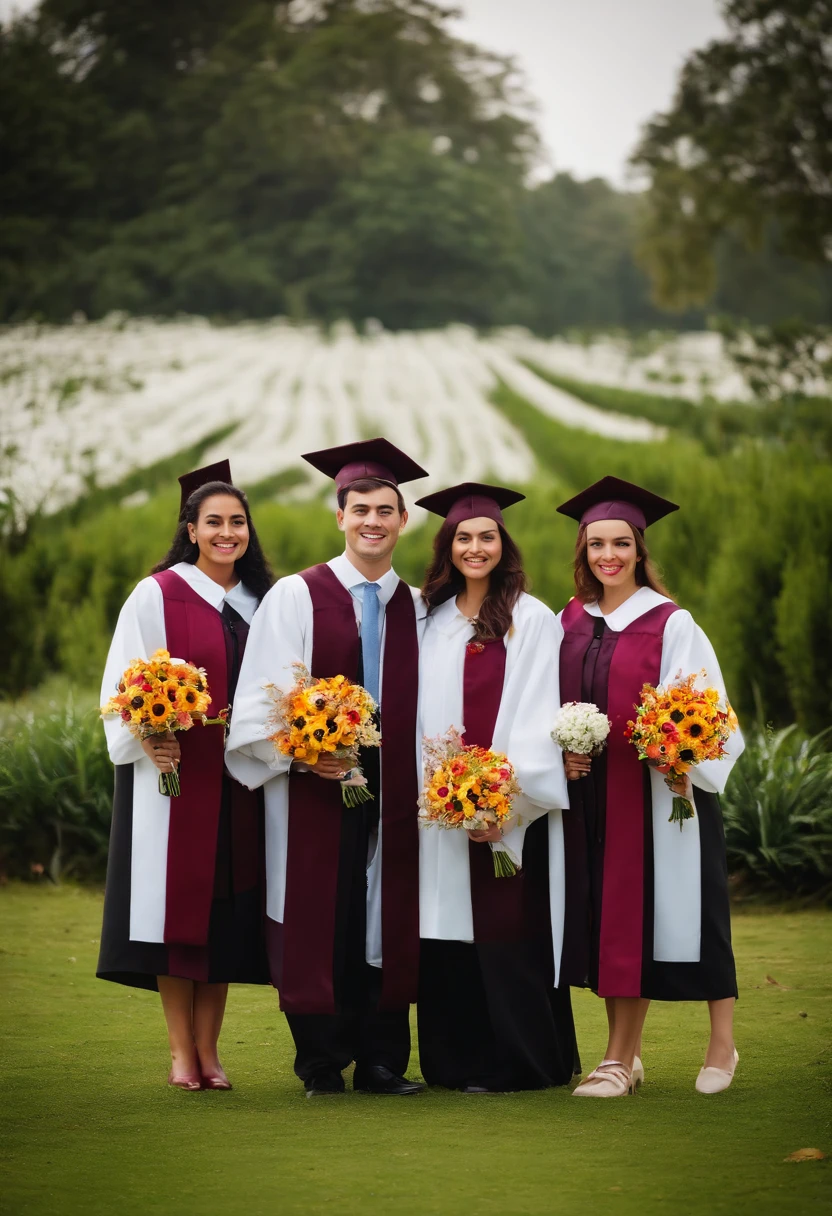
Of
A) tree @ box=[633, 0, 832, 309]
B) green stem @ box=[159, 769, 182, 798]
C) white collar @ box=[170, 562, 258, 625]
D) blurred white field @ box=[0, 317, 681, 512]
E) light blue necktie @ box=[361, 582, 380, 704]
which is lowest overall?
green stem @ box=[159, 769, 182, 798]

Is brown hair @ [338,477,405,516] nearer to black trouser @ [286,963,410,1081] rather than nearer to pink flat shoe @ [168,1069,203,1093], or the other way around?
black trouser @ [286,963,410,1081]

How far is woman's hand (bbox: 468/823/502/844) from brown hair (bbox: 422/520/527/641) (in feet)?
2.26

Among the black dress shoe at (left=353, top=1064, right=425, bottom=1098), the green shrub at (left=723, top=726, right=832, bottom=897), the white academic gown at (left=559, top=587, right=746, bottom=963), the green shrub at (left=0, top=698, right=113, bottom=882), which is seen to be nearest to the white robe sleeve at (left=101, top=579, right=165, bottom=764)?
the black dress shoe at (left=353, top=1064, right=425, bottom=1098)

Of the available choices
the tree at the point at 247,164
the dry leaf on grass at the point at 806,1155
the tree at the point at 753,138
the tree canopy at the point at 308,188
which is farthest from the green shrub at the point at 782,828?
the tree at the point at 247,164

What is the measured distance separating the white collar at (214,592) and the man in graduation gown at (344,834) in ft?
0.86

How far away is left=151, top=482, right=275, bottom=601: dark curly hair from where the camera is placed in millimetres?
5320

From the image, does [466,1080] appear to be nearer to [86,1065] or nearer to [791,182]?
[86,1065]

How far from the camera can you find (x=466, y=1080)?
16.6 ft

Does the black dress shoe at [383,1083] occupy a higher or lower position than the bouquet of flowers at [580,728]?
lower

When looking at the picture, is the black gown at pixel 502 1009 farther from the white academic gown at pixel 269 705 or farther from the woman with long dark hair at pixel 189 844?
the woman with long dark hair at pixel 189 844

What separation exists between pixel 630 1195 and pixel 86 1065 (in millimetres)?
2440

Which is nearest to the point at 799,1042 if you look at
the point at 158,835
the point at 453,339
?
the point at 158,835

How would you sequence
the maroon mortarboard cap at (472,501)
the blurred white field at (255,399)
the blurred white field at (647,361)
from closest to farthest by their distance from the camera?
the maroon mortarboard cap at (472,501) → the blurred white field at (255,399) → the blurred white field at (647,361)

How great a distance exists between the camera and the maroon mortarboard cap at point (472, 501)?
521 centimetres
